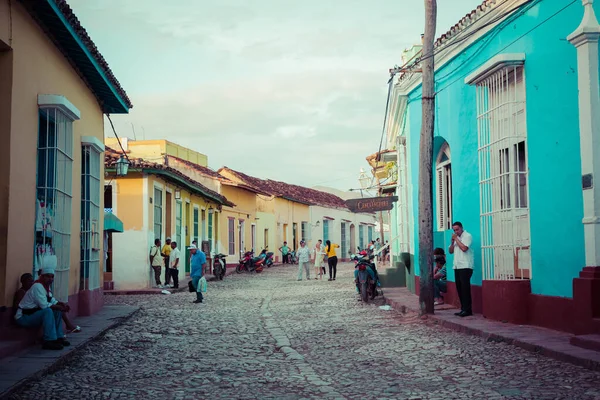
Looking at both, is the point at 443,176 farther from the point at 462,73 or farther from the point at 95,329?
the point at 95,329

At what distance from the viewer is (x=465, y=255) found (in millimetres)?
10969

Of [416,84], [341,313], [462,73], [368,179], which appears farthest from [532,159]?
[368,179]

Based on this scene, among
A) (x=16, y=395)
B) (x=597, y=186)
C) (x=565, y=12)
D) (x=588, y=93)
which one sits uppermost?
(x=565, y=12)

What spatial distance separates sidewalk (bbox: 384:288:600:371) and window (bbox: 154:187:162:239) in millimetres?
11017

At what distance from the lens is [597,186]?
8.11 m

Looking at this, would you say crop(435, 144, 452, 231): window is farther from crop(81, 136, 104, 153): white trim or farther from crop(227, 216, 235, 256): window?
crop(227, 216, 235, 256): window

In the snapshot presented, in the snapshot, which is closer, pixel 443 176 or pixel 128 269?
pixel 443 176

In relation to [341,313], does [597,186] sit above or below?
above

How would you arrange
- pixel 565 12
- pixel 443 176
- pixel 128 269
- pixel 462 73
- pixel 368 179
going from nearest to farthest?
pixel 565 12 < pixel 462 73 < pixel 443 176 < pixel 128 269 < pixel 368 179

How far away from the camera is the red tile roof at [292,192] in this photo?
4269cm

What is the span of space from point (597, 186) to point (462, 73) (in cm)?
477

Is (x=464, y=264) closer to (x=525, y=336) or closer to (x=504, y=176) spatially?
(x=504, y=176)

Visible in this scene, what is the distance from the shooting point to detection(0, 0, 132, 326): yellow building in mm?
8297

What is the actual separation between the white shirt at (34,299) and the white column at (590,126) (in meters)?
6.12
